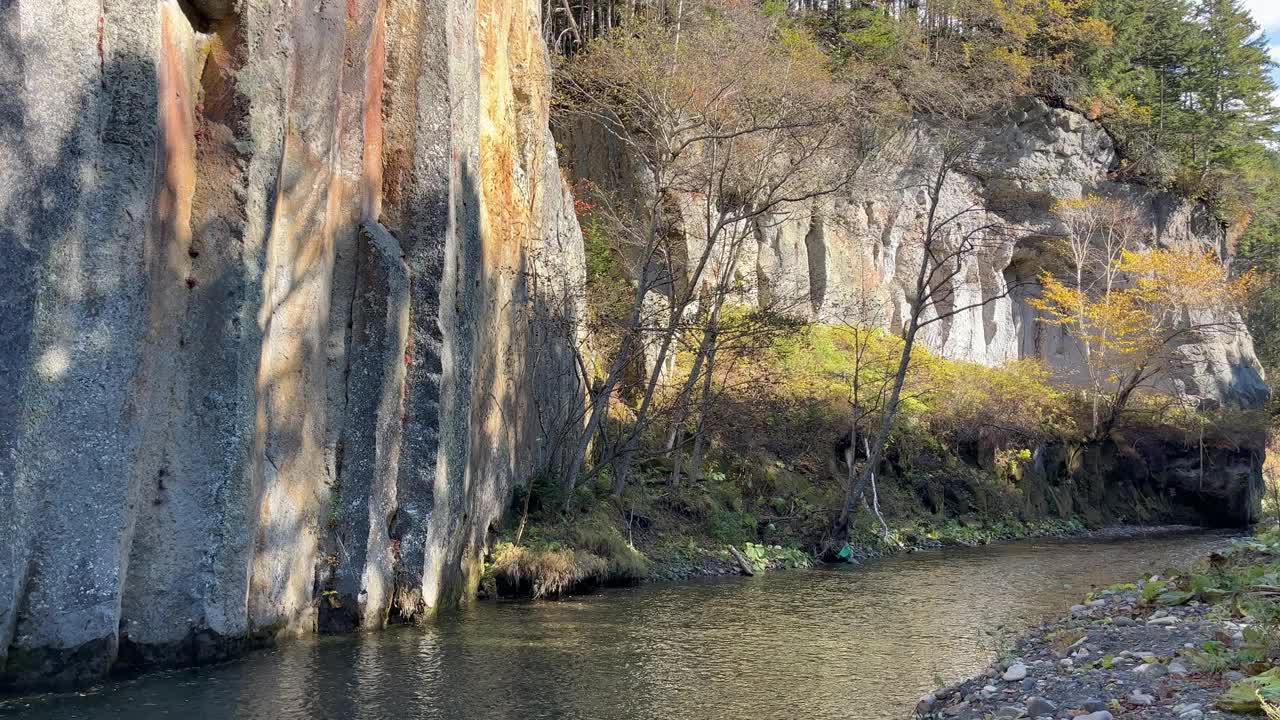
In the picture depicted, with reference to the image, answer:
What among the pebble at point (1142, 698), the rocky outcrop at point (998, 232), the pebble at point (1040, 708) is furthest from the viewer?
the rocky outcrop at point (998, 232)

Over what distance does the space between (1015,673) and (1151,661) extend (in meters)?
1.00

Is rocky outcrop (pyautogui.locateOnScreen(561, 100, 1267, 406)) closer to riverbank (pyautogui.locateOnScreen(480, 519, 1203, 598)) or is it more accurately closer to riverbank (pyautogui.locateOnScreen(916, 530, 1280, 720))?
riverbank (pyautogui.locateOnScreen(480, 519, 1203, 598))

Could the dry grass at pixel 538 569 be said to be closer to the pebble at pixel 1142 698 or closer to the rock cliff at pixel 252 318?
the rock cliff at pixel 252 318

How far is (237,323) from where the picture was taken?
10.1 metres

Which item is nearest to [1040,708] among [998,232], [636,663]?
[636,663]

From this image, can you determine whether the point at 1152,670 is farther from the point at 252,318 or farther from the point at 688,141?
the point at 688,141

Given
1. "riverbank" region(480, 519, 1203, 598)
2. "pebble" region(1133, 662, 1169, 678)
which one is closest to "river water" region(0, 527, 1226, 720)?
"riverbank" region(480, 519, 1203, 598)

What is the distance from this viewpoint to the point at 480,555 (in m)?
15.8

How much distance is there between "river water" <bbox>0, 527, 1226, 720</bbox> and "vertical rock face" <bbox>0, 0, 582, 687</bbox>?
69 cm

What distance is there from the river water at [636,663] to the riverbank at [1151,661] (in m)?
0.90

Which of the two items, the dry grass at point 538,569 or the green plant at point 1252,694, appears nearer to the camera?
the green plant at point 1252,694

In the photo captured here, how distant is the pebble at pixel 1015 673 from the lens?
8.13 metres

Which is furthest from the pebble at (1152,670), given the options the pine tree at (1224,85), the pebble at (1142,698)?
the pine tree at (1224,85)

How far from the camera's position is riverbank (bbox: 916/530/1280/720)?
A: 648 centimetres
